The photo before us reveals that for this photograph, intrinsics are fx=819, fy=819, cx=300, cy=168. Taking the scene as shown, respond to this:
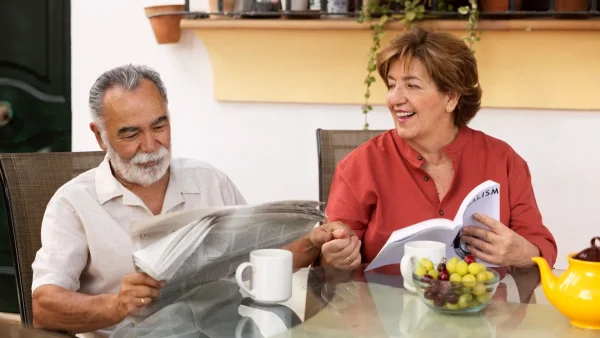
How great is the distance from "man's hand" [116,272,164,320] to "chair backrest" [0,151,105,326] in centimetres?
39

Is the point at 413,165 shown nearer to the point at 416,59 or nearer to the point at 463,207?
the point at 416,59

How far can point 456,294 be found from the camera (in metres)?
1.45

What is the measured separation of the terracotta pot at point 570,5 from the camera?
8.93ft

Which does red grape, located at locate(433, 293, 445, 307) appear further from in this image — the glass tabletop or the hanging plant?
the hanging plant

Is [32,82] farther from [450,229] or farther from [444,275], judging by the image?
[444,275]

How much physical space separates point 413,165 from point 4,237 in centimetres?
210

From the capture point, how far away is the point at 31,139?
3.46m

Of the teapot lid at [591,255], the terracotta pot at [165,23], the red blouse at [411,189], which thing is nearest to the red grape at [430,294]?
the teapot lid at [591,255]

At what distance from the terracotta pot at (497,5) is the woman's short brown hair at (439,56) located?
624mm

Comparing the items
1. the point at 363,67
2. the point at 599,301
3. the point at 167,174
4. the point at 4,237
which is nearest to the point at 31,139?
the point at 4,237

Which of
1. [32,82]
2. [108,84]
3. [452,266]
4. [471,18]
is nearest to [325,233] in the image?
[452,266]

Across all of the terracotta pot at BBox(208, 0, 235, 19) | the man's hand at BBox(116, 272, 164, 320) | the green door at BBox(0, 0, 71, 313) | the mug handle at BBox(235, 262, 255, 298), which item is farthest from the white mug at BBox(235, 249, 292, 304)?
the green door at BBox(0, 0, 71, 313)

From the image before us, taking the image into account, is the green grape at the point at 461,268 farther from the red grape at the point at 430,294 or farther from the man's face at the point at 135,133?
the man's face at the point at 135,133

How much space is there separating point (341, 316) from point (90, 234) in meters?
0.62
